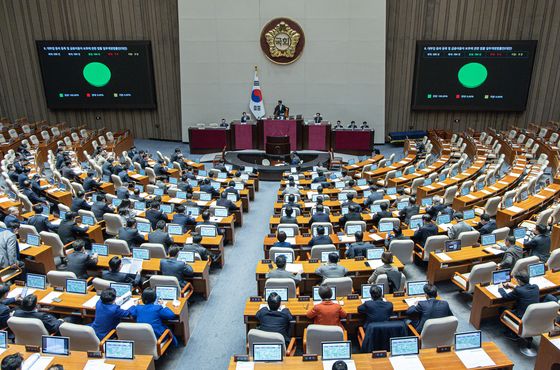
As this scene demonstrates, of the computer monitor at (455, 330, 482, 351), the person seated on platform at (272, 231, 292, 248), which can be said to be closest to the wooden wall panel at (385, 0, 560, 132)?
the person seated on platform at (272, 231, 292, 248)

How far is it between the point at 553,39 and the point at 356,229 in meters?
18.0

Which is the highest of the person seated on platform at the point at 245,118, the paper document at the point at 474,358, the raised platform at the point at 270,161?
the person seated on platform at the point at 245,118

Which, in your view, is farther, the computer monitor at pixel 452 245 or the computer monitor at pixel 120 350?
the computer monitor at pixel 452 245

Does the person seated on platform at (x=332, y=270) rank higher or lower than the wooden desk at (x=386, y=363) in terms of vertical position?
higher

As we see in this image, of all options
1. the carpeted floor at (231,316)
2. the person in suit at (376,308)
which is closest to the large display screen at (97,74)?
the carpeted floor at (231,316)

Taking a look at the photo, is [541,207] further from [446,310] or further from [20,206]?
[20,206]

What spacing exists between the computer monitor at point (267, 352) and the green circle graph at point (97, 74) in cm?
2074

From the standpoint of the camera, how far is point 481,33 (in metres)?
21.4

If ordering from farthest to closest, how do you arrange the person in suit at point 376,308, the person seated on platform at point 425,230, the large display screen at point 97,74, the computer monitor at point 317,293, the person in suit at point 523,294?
the large display screen at point 97,74
the person seated on platform at point 425,230
the computer monitor at point 317,293
the person in suit at point 523,294
the person in suit at point 376,308

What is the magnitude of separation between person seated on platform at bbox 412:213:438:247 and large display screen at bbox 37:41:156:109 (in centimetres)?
1762

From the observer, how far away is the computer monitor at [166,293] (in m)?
6.78

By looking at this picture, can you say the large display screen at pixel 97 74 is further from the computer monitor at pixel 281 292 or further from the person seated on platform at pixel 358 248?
the computer monitor at pixel 281 292

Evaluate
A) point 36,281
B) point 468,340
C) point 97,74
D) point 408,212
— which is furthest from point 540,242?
point 97,74

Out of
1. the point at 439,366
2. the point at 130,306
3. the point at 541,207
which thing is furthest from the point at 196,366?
the point at 541,207
